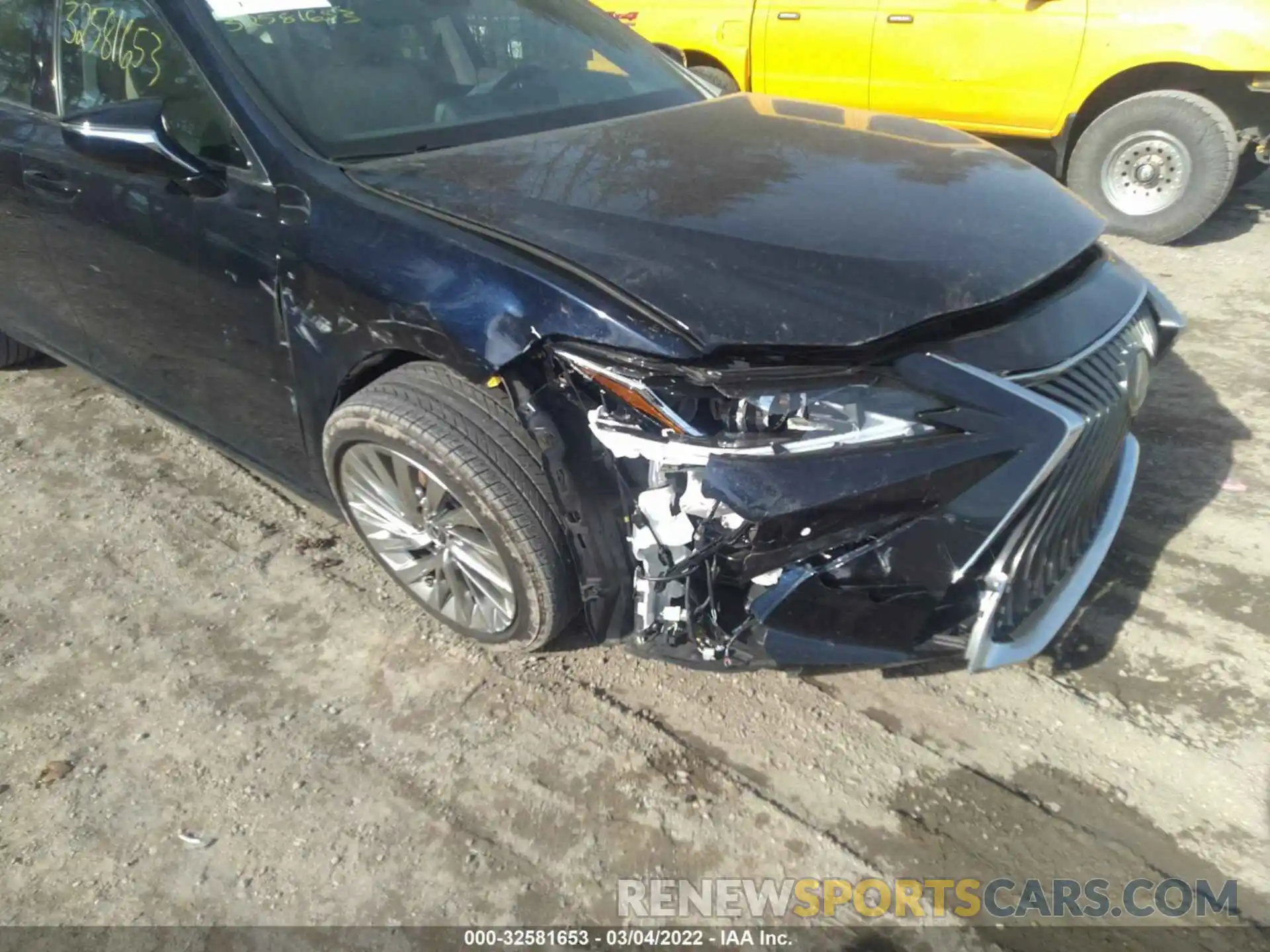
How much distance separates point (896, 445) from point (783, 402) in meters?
0.24

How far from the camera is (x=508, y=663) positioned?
2648mm

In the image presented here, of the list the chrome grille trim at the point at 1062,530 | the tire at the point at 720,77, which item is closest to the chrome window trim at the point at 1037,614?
the chrome grille trim at the point at 1062,530

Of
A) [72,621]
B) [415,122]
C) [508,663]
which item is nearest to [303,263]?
[415,122]

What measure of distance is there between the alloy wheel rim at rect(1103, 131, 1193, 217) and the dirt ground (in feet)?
9.65

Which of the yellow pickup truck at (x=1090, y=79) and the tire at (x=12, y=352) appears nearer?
the tire at (x=12, y=352)

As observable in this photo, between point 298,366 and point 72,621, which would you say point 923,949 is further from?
point 72,621

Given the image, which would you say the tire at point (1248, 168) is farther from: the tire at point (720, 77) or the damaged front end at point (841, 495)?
the damaged front end at point (841, 495)

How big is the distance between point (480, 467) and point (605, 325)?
0.50m

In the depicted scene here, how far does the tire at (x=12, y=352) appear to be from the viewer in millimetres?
4230

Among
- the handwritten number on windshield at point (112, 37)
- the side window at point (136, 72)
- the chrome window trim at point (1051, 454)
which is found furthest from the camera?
the handwritten number on windshield at point (112, 37)

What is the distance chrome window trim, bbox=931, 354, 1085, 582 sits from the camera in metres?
1.87

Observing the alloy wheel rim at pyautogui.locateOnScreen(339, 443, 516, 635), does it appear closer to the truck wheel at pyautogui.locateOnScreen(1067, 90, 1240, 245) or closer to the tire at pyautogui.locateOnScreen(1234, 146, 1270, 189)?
the truck wheel at pyautogui.locateOnScreen(1067, 90, 1240, 245)
